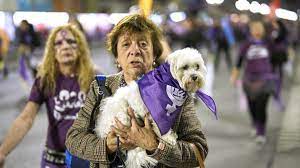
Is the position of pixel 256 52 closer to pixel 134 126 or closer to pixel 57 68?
pixel 57 68

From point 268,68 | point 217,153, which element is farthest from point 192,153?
point 268,68

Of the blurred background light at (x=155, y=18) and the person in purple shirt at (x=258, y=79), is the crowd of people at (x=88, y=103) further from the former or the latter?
the person in purple shirt at (x=258, y=79)

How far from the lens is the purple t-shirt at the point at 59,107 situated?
13.4 ft

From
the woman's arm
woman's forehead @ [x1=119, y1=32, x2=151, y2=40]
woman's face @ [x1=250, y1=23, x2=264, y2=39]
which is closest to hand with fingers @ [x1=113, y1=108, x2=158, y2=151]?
woman's forehead @ [x1=119, y1=32, x2=151, y2=40]

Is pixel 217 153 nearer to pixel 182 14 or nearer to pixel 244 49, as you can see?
pixel 244 49

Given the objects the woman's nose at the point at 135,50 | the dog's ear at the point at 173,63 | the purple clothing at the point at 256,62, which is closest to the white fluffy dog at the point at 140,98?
the dog's ear at the point at 173,63

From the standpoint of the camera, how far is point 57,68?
14.1ft

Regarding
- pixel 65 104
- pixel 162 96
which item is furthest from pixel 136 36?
pixel 65 104

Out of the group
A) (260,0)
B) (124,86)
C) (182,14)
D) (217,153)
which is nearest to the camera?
(124,86)

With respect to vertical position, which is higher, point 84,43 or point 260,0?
point 260,0

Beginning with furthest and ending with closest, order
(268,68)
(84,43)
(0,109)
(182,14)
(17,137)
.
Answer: (182,14)
(0,109)
(268,68)
(84,43)
(17,137)

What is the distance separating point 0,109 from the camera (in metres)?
12.3

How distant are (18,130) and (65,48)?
80 centimetres

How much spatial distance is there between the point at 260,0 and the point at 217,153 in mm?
20245
